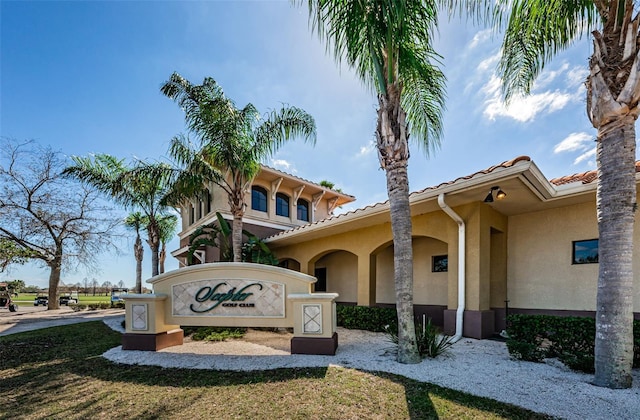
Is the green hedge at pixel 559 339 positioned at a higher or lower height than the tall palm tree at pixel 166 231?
lower

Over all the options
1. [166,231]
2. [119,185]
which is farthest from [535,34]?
[166,231]

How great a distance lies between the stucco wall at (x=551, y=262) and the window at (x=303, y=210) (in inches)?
447

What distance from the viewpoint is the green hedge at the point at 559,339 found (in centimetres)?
581

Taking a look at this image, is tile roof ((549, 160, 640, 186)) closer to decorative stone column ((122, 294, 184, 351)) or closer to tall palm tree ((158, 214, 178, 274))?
decorative stone column ((122, 294, 184, 351))

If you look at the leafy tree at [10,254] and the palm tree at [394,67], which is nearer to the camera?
the palm tree at [394,67]

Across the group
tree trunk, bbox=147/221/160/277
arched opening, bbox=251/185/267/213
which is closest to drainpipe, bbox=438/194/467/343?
arched opening, bbox=251/185/267/213

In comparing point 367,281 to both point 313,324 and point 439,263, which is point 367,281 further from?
point 313,324

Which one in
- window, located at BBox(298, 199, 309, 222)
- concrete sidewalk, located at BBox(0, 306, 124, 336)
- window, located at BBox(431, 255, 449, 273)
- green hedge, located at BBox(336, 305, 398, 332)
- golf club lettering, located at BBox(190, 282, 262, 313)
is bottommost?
concrete sidewalk, located at BBox(0, 306, 124, 336)

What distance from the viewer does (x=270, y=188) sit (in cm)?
1708

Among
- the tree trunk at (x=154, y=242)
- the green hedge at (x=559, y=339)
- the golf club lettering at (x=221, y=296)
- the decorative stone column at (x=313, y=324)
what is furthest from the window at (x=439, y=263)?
the tree trunk at (x=154, y=242)

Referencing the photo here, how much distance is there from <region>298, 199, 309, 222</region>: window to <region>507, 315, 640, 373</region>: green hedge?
1318 cm

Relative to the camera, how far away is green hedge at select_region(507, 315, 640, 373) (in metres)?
5.81

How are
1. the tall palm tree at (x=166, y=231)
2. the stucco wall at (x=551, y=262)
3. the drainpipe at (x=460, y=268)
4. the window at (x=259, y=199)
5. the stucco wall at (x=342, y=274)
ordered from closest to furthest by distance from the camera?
1. the stucco wall at (x=551, y=262)
2. the drainpipe at (x=460, y=268)
3. the stucco wall at (x=342, y=274)
4. the window at (x=259, y=199)
5. the tall palm tree at (x=166, y=231)

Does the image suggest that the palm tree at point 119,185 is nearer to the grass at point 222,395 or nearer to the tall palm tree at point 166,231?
the grass at point 222,395
